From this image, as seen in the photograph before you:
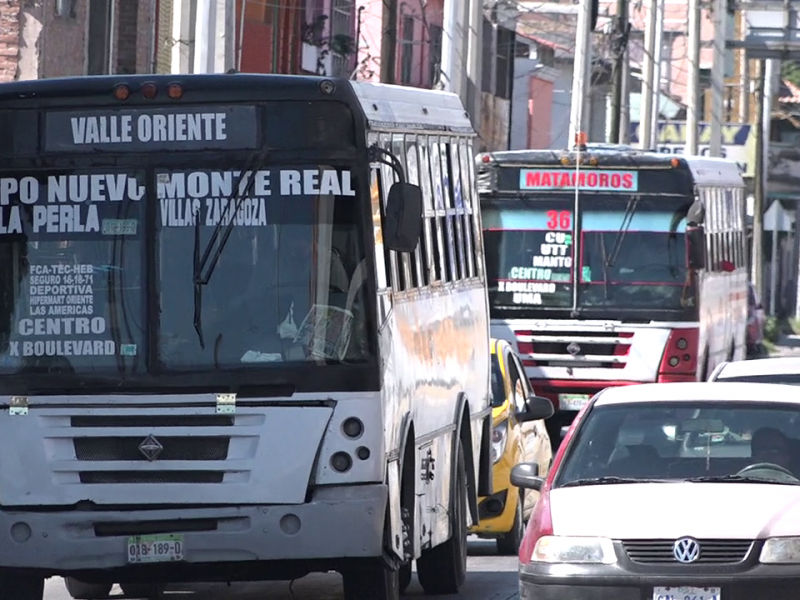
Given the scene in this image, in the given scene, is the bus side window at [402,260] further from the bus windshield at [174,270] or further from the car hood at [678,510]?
the car hood at [678,510]

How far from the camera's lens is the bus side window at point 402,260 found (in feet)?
33.6

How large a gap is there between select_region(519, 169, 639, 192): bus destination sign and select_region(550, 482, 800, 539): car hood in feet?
39.1

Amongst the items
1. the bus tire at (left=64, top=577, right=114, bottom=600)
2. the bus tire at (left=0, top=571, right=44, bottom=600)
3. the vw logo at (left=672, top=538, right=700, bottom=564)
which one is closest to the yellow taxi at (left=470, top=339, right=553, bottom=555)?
the bus tire at (left=64, top=577, right=114, bottom=600)

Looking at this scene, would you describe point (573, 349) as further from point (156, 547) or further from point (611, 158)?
point (156, 547)

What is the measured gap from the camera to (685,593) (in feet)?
27.6

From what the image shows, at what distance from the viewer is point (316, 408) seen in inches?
365

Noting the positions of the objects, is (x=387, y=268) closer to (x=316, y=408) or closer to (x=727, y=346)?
(x=316, y=408)

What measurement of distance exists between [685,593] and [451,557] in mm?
3516

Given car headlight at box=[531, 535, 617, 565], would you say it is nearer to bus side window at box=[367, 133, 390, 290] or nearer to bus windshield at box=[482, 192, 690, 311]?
bus side window at box=[367, 133, 390, 290]

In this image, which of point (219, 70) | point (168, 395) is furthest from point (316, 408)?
point (219, 70)

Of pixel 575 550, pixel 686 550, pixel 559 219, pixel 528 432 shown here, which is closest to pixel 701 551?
pixel 686 550

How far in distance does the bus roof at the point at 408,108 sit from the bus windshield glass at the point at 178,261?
0.44 m

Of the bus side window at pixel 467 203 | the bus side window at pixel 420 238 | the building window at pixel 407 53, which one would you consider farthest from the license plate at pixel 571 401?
the building window at pixel 407 53

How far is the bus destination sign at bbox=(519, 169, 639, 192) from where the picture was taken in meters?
20.8
